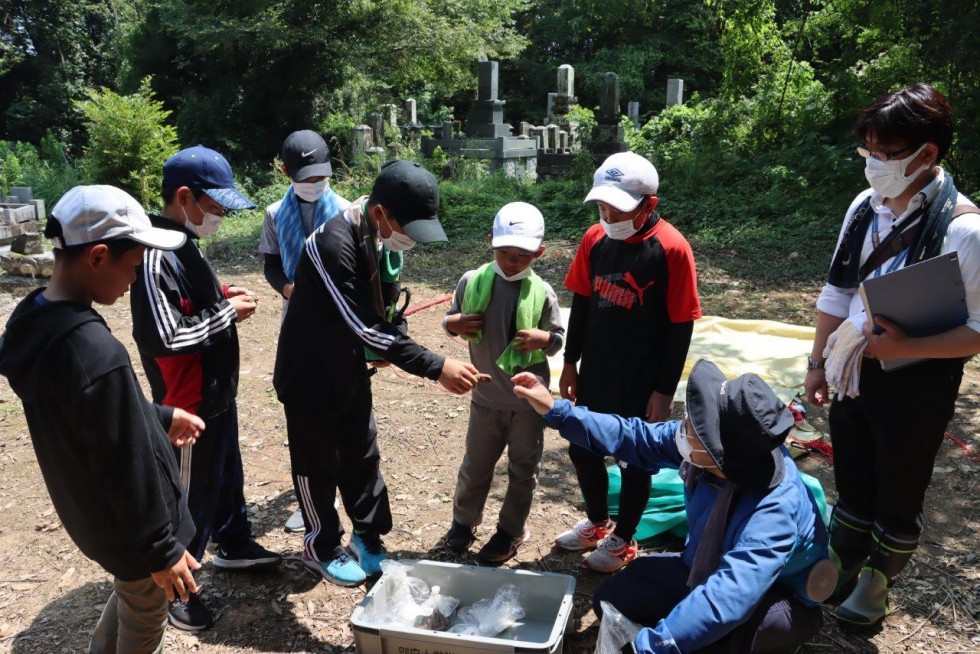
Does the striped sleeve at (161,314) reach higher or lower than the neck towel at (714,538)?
higher

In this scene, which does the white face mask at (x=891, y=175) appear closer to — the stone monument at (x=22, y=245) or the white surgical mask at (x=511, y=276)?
the white surgical mask at (x=511, y=276)

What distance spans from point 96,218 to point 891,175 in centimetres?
262

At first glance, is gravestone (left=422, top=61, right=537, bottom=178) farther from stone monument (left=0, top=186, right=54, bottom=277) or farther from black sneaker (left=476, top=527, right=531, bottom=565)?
black sneaker (left=476, top=527, right=531, bottom=565)

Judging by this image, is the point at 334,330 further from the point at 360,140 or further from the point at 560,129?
the point at 560,129

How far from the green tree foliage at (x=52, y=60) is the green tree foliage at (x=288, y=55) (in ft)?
26.1

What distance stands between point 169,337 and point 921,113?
2.79m

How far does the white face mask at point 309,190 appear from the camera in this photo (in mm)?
4129

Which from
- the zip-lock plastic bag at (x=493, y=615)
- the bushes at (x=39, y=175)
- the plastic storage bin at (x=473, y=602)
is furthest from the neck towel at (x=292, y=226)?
the bushes at (x=39, y=175)

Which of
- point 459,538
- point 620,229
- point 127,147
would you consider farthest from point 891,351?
point 127,147

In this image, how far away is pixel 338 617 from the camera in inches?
130

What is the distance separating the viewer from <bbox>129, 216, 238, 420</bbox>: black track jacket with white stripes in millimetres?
2814

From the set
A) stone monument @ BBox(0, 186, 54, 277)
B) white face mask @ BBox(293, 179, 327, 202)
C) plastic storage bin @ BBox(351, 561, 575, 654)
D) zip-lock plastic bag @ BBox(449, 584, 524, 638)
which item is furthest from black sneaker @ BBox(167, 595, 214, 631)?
stone monument @ BBox(0, 186, 54, 277)

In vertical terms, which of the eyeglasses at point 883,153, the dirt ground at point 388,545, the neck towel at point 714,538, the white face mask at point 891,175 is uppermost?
the eyeglasses at point 883,153

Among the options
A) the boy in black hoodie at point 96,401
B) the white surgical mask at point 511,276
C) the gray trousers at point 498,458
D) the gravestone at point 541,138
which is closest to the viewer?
the boy in black hoodie at point 96,401
